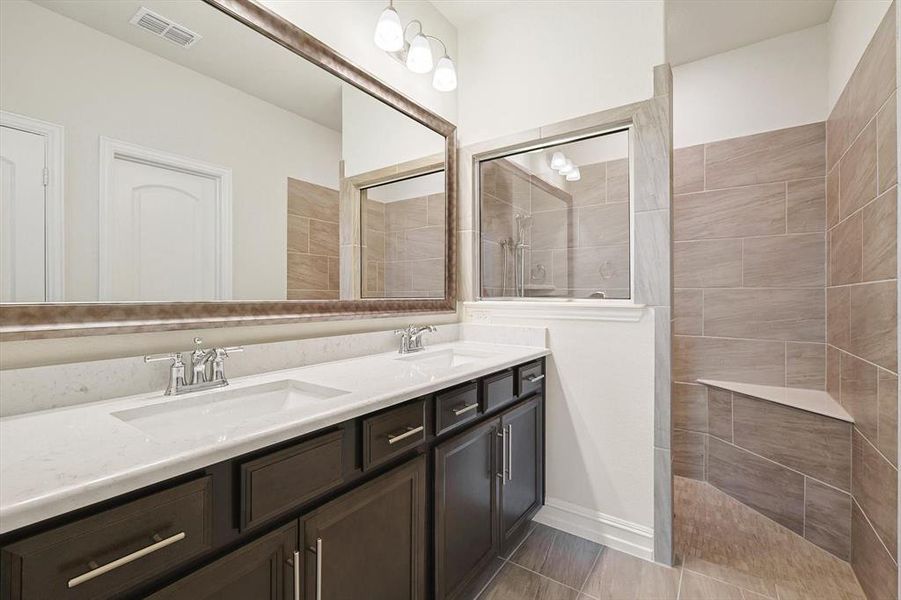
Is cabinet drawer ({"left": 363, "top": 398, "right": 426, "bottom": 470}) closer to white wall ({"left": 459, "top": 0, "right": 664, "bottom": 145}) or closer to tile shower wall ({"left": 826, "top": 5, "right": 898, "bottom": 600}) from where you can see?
tile shower wall ({"left": 826, "top": 5, "right": 898, "bottom": 600})

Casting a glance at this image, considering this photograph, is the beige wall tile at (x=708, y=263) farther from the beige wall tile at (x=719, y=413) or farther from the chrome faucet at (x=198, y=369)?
the chrome faucet at (x=198, y=369)

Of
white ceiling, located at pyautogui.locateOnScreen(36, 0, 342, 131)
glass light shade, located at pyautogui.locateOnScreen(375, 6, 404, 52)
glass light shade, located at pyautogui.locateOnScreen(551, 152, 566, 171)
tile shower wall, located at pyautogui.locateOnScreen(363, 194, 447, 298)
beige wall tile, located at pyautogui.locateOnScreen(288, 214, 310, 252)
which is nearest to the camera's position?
white ceiling, located at pyautogui.locateOnScreen(36, 0, 342, 131)

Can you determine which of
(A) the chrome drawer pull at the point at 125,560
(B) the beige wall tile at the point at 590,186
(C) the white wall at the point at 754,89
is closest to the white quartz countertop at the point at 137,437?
(A) the chrome drawer pull at the point at 125,560

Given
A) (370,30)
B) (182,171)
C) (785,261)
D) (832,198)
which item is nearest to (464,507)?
(182,171)

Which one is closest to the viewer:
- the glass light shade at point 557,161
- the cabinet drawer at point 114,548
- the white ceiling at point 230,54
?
the cabinet drawer at point 114,548

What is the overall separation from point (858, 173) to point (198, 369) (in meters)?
2.66

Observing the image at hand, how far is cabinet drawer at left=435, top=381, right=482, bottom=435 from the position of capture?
1.36 m

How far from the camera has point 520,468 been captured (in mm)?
1885

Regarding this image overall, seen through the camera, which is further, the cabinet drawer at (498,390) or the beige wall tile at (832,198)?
the beige wall tile at (832,198)

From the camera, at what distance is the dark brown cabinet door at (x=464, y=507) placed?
53.9 inches

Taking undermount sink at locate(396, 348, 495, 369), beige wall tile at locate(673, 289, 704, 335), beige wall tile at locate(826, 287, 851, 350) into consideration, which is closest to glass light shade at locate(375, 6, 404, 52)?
undermount sink at locate(396, 348, 495, 369)

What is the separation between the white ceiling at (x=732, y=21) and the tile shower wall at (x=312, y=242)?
6.38 ft

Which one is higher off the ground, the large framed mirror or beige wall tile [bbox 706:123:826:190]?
beige wall tile [bbox 706:123:826:190]

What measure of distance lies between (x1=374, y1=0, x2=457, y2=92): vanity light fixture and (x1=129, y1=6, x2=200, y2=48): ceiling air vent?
830 mm
